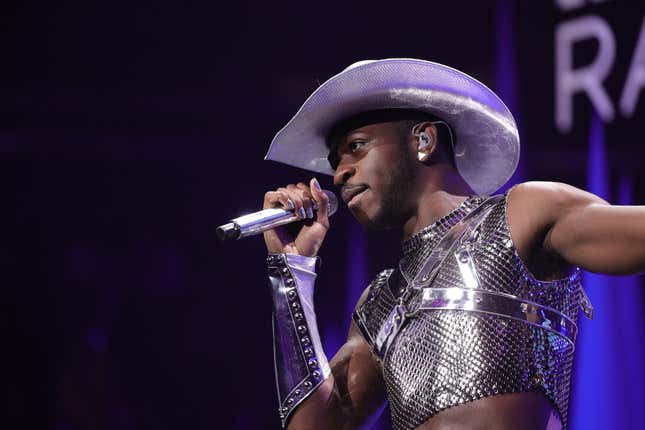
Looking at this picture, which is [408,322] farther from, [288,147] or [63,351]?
[63,351]

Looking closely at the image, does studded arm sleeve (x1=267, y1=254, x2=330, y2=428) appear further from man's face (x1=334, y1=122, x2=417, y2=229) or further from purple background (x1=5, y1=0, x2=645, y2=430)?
purple background (x1=5, y1=0, x2=645, y2=430)

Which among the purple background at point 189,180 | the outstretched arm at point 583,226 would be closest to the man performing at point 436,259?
the outstretched arm at point 583,226

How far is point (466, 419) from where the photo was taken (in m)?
1.54

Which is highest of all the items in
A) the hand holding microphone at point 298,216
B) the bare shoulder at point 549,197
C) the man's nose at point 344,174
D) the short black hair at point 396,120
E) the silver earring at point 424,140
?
the short black hair at point 396,120

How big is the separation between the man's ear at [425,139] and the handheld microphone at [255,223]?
0.35 meters

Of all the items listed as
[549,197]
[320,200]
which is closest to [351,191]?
[320,200]

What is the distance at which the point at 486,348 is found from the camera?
1.56 m

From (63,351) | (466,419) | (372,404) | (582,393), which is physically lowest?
(582,393)

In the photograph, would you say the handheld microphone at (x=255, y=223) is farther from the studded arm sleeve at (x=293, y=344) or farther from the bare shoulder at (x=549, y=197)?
the bare shoulder at (x=549, y=197)

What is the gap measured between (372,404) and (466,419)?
499 mm

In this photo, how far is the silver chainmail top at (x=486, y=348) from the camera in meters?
1.55

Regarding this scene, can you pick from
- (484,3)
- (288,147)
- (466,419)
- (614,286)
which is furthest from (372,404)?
(484,3)

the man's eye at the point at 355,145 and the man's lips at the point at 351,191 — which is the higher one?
the man's eye at the point at 355,145

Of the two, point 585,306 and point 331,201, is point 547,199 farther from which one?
point 331,201
